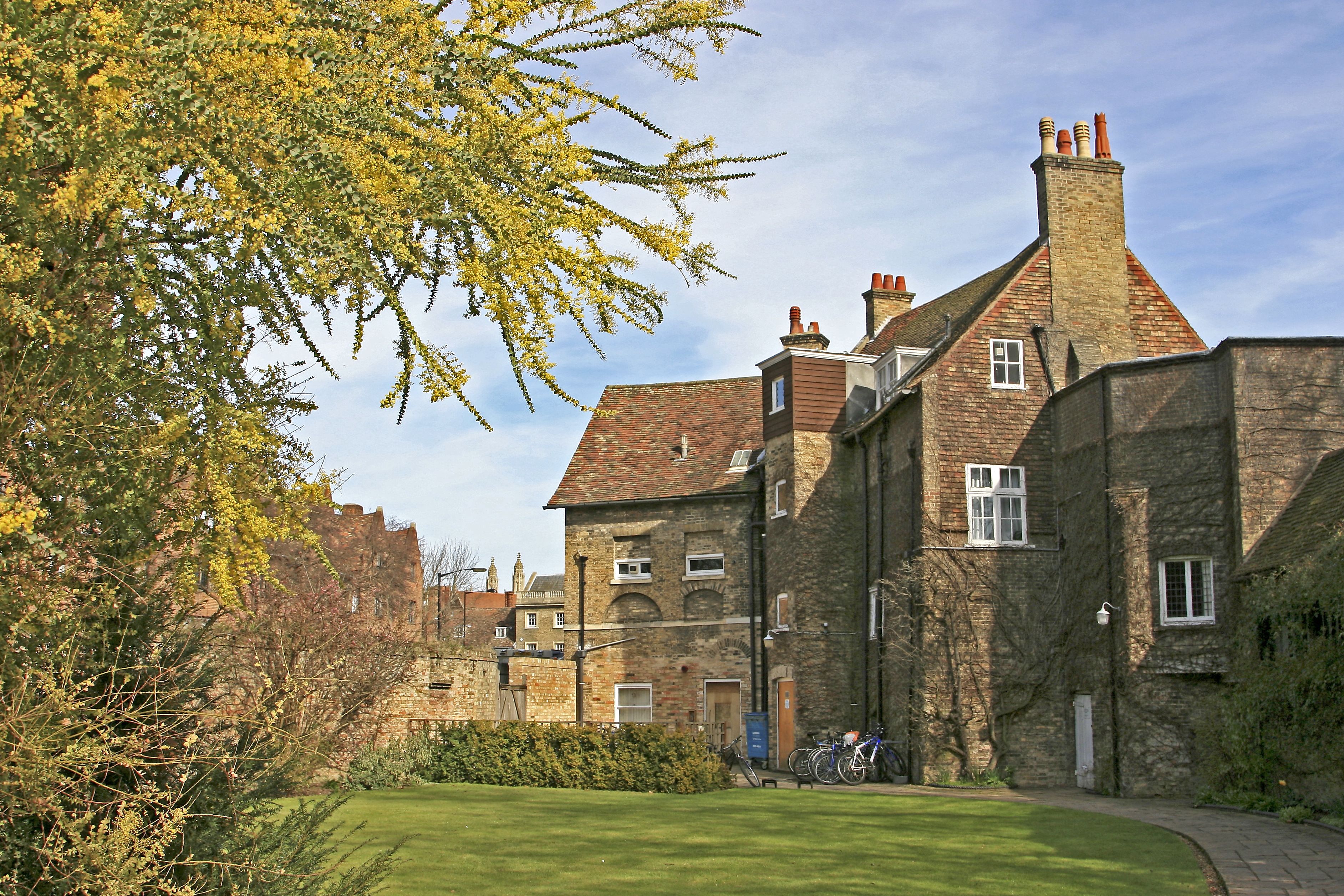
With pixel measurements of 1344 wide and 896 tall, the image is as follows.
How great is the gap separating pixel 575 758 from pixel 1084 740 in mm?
10223

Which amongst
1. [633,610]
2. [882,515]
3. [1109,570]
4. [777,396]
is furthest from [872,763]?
[633,610]

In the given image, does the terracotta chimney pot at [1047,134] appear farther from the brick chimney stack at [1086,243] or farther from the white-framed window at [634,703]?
the white-framed window at [634,703]

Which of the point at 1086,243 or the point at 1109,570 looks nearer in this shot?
the point at 1109,570

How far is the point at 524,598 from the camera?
91750 millimetres

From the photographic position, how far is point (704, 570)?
3503cm

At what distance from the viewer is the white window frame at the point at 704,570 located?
34.7 m

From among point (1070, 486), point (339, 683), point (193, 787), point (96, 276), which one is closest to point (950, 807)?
point (1070, 486)

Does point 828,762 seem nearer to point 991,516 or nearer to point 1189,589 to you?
point 991,516

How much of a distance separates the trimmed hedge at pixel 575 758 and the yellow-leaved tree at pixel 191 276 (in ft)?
60.1

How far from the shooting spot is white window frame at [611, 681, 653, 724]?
34.7 metres

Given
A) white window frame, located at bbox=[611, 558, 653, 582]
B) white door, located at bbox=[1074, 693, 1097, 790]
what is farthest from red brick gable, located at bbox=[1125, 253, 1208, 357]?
white window frame, located at bbox=[611, 558, 653, 582]

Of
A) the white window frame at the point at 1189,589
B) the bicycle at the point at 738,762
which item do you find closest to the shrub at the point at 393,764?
the bicycle at the point at 738,762

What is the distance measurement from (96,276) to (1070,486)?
22369 mm

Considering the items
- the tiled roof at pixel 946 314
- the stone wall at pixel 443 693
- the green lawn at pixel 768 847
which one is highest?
the tiled roof at pixel 946 314
